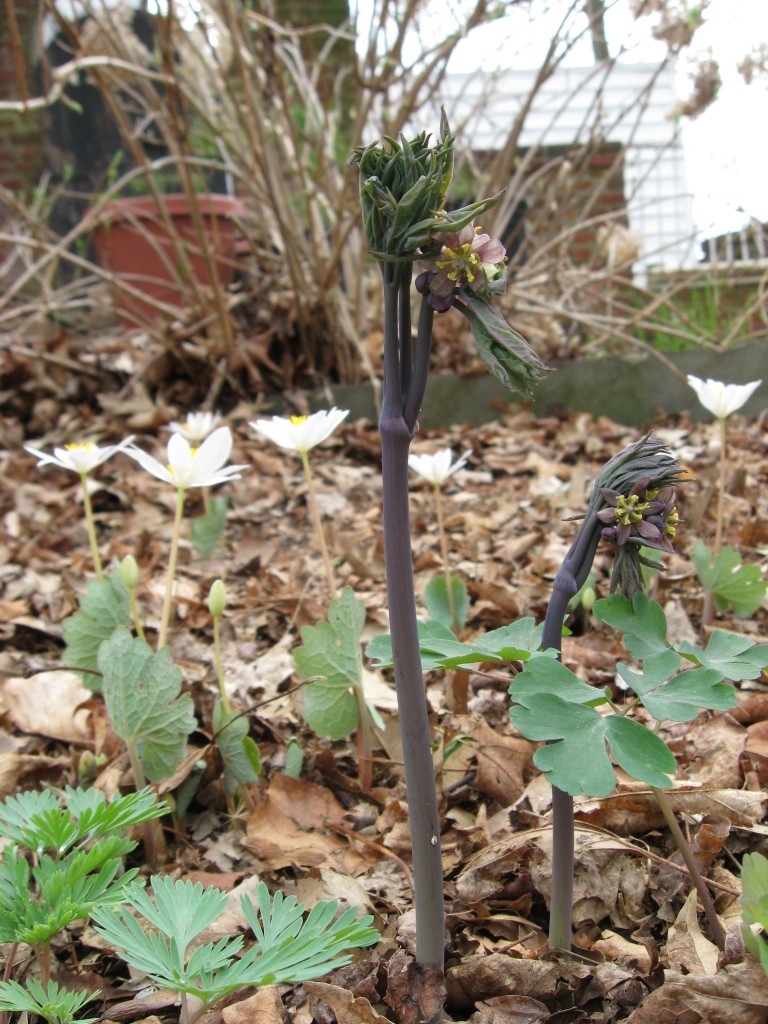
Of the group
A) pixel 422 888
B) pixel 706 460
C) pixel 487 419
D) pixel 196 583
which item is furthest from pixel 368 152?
pixel 487 419

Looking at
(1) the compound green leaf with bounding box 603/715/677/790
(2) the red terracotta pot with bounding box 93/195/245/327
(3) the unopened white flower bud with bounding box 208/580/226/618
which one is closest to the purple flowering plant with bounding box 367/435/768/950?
(1) the compound green leaf with bounding box 603/715/677/790

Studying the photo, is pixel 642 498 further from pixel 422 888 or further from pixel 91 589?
pixel 91 589

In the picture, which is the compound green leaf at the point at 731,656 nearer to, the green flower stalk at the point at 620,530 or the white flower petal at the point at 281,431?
the green flower stalk at the point at 620,530

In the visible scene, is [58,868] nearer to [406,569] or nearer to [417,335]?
[406,569]

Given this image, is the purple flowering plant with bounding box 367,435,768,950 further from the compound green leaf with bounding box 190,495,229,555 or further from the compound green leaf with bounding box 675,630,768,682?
the compound green leaf with bounding box 190,495,229,555

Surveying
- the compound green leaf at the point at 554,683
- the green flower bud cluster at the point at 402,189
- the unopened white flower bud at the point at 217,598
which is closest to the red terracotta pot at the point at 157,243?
the unopened white flower bud at the point at 217,598

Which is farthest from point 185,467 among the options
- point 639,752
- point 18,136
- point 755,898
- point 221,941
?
point 18,136
